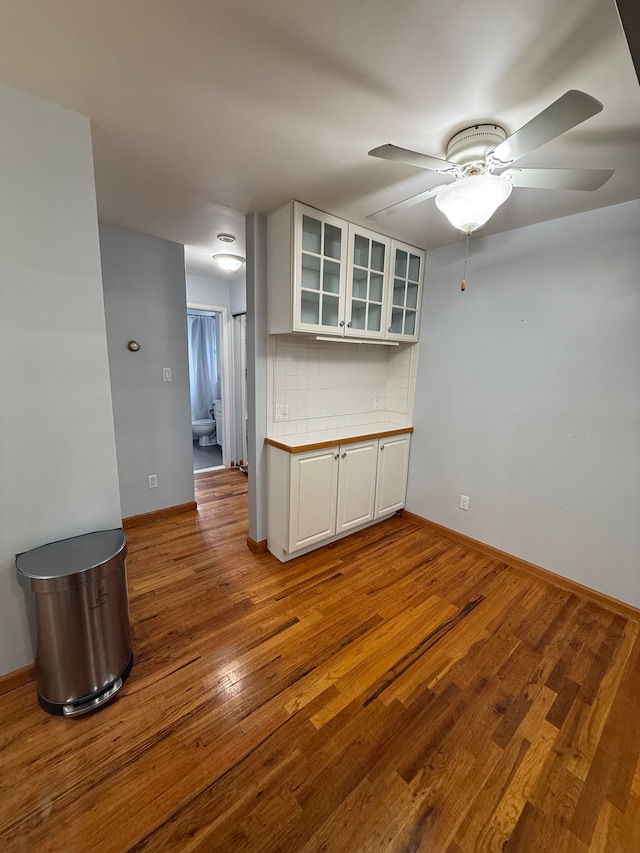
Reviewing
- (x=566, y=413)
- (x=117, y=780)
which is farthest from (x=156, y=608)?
(x=566, y=413)

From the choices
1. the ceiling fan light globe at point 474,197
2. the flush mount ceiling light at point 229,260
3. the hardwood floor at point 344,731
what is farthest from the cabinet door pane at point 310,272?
the hardwood floor at point 344,731

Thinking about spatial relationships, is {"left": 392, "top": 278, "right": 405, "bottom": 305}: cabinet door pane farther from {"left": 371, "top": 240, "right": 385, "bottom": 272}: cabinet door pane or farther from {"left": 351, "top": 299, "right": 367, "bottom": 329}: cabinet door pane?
{"left": 351, "top": 299, "right": 367, "bottom": 329}: cabinet door pane

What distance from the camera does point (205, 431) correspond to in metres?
5.69

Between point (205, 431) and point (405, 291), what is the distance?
4.06 metres

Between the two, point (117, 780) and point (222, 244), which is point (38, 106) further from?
point (117, 780)

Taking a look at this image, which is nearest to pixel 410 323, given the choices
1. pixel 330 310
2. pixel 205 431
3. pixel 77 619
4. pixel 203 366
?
pixel 330 310

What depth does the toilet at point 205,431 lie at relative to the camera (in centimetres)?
561

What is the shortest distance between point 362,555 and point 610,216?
8.92ft

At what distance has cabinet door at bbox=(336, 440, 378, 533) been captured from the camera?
103 inches

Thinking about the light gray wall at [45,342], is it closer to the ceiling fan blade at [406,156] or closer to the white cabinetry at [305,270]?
the white cabinetry at [305,270]

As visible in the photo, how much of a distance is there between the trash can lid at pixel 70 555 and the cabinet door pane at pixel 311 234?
1.98 metres

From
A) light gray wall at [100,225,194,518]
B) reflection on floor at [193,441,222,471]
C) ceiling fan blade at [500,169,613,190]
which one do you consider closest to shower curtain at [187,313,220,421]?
reflection on floor at [193,441,222,471]

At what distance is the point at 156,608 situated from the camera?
2.02 m

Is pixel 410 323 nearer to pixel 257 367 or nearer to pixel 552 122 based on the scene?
pixel 257 367
